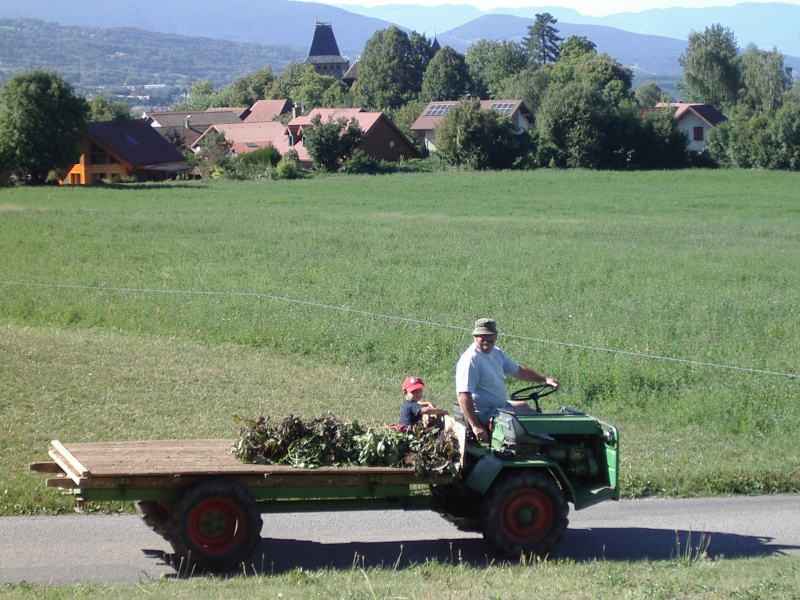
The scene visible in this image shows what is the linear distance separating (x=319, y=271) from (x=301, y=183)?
138ft

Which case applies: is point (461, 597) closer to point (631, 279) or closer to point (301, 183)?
point (631, 279)

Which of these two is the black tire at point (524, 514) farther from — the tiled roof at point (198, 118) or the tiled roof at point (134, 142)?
the tiled roof at point (198, 118)

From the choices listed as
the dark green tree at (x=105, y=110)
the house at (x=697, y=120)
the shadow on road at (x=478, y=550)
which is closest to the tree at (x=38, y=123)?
the dark green tree at (x=105, y=110)

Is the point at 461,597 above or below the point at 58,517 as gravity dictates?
above

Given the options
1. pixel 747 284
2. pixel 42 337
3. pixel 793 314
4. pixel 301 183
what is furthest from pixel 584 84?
pixel 42 337

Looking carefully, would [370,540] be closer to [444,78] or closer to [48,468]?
[48,468]

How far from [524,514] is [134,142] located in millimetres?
78276

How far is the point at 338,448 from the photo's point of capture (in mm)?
7727

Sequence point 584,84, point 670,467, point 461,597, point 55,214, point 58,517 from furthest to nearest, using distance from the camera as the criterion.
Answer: point 584,84 → point 55,214 → point 670,467 → point 58,517 → point 461,597

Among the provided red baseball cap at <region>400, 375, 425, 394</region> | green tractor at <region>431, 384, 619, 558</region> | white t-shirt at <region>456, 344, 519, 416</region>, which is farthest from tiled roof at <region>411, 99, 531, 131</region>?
green tractor at <region>431, 384, 619, 558</region>

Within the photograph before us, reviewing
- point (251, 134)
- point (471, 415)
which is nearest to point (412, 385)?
point (471, 415)

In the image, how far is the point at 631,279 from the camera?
23.6m

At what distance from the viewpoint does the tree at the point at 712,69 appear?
10762 centimetres

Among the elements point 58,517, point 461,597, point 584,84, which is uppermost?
point 584,84
